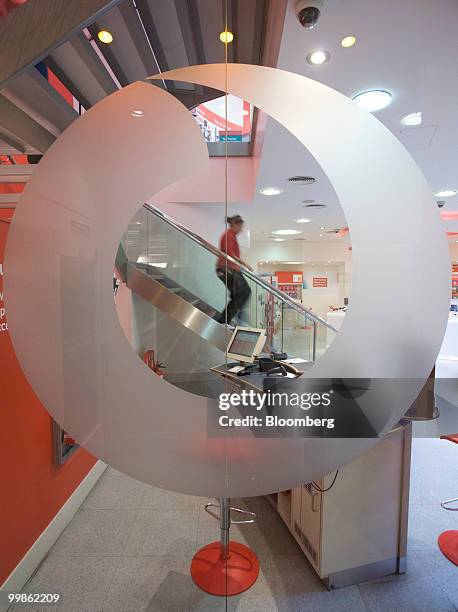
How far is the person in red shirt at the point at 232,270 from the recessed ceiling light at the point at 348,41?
1.00m

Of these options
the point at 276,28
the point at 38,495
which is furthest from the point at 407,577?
the point at 276,28

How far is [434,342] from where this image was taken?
1.11 m

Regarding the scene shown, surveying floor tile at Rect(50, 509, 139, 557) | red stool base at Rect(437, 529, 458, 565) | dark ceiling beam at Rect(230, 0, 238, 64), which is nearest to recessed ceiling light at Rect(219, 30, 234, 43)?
dark ceiling beam at Rect(230, 0, 238, 64)

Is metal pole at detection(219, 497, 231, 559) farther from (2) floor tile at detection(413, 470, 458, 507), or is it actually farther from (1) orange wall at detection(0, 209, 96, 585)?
(2) floor tile at detection(413, 470, 458, 507)

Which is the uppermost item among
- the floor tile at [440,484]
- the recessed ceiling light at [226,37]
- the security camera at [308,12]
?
the security camera at [308,12]

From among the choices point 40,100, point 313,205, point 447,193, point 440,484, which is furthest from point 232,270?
point 440,484

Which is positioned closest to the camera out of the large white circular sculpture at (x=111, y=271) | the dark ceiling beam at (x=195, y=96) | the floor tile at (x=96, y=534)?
the large white circular sculpture at (x=111, y=271)

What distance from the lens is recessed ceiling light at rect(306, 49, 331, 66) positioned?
1538mm

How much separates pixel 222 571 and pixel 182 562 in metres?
0.28

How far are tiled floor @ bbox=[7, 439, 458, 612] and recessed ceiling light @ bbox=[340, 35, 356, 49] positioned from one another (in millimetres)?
2043

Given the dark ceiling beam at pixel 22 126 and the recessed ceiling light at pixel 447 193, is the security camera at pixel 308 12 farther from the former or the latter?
the dark ceiling beam at pixel 22 126

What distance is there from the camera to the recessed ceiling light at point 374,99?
1485mm

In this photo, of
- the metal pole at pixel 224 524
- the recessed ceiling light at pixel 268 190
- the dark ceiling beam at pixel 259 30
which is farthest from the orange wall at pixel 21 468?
the dark ceiling beam at pixel 259 30

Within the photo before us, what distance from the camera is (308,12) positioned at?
1.35 metres
